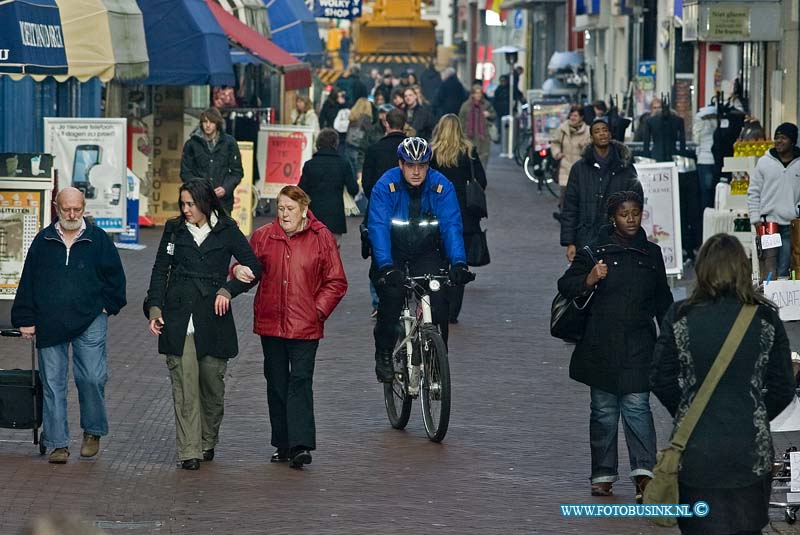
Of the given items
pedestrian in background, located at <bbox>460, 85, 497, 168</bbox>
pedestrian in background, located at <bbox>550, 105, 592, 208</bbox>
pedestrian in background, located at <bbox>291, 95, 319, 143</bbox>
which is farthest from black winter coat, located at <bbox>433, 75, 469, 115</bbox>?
pedestrian in background, located at <bbox>550, 105, 592, 208</bbox>

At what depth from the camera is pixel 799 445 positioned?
9.65 m

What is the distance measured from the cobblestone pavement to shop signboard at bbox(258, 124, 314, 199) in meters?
9.27

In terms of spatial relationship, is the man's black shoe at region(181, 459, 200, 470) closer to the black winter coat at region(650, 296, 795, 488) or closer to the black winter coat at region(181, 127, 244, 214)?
the black winter coat at region(650, 296, 795, 488)

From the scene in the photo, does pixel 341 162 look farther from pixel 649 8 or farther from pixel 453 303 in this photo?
pixel 649 8

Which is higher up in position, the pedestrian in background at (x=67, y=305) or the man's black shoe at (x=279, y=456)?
the pedestrian in background at (x=67, y=305)

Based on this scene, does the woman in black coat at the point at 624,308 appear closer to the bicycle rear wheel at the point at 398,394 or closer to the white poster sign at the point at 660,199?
the bicycle rear wheel at the point at 398,394

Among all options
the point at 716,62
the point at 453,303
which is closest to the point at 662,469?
the point at 453,303

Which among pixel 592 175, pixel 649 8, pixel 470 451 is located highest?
pixel 649 8

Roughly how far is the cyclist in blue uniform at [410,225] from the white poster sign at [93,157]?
7249mm

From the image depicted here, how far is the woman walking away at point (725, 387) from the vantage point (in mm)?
5648

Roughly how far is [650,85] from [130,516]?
26597 millimetres

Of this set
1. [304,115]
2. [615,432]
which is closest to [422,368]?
[615,432]

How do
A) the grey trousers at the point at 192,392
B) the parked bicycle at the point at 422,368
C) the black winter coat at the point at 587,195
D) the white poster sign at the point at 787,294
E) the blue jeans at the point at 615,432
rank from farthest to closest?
1. the black winter coat at the point at 587,195
2. the parked bicycle at the point at 422,368
3. the grey trousers at the point at 192,392
4. the white poster sign at the point at 787,294
5. the blue jeans at the point at 615,432


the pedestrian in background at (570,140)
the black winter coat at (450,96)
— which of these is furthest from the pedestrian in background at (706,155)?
the black winter coat at (450,96)
